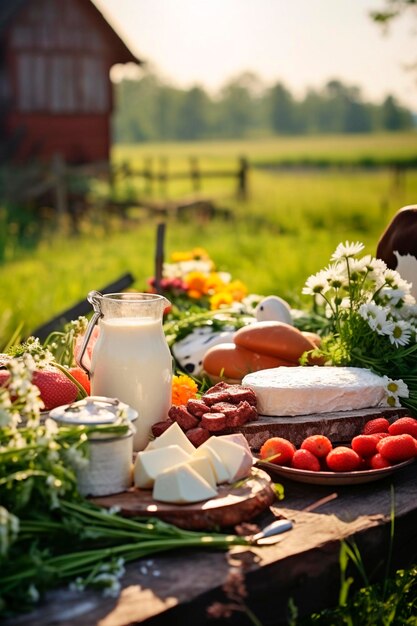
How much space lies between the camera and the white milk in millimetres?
2744

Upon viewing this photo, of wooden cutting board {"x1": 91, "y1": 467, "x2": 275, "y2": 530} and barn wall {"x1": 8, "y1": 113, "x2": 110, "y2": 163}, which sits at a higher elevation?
barn wall {"x1": 8, "y1": 113, "x2": 110, "y2": 163}

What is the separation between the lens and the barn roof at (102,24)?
20312mm

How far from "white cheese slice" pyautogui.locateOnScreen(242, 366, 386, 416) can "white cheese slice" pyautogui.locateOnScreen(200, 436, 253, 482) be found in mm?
499

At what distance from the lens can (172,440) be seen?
2.49 meters

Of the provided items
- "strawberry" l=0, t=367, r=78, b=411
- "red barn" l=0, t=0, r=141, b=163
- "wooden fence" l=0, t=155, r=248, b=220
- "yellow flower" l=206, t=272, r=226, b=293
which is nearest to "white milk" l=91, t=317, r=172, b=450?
"strawberry" l=0, t=367, r=78, b=411

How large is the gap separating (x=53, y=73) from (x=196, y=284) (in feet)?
56.8

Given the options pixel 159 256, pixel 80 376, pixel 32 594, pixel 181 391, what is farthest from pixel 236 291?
pixel 32 594

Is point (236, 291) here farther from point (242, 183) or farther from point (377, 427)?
point (242, 183)

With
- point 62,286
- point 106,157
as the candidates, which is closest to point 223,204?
point 106,157

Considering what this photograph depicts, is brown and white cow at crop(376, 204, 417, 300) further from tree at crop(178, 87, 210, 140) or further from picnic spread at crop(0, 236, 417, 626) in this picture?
tree at crop(178, 87, 210, 140)

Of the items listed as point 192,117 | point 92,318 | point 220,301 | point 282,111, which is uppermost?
point 282,111

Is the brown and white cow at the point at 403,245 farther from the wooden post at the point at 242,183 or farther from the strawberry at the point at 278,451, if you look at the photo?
the wooden post at the point at 242,183

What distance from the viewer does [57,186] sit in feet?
57.6

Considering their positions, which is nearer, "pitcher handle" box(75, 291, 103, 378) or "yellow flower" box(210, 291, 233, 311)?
"pitcher handle" box(75, 291, 103, 378)
